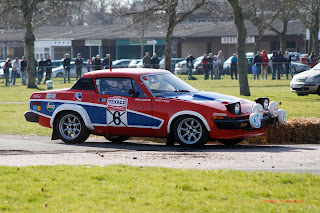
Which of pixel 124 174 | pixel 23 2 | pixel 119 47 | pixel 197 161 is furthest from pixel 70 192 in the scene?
pixel 119 47

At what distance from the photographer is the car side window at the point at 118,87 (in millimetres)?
11742

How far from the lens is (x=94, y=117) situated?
39.4 feet

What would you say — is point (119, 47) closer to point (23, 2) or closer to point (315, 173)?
point (23, 2)

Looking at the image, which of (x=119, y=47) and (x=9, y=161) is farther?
(x=119, y=47)

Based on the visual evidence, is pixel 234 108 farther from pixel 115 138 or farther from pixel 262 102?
pixel 115 138

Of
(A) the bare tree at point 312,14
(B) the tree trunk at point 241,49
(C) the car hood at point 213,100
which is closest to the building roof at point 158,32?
(A) the bare tree at point 312,14

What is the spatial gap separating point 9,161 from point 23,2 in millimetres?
23314

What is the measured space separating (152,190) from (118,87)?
5268 mm

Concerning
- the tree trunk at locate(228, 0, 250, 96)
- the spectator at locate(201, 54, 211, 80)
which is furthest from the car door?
the spectator at locate(201, 54, 211, 80)

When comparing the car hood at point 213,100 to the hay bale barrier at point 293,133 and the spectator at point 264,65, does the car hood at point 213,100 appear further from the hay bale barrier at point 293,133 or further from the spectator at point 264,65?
the spectator at point 264,65

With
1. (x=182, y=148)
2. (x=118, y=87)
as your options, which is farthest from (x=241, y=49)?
(x=182, y=148)

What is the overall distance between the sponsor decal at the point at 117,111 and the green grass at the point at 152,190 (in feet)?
10.7

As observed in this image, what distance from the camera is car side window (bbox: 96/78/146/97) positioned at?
1174 cm

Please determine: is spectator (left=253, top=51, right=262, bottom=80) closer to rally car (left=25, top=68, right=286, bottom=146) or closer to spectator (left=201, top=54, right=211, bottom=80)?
spectator (left=201, top=54, right=211, bottom=80)
